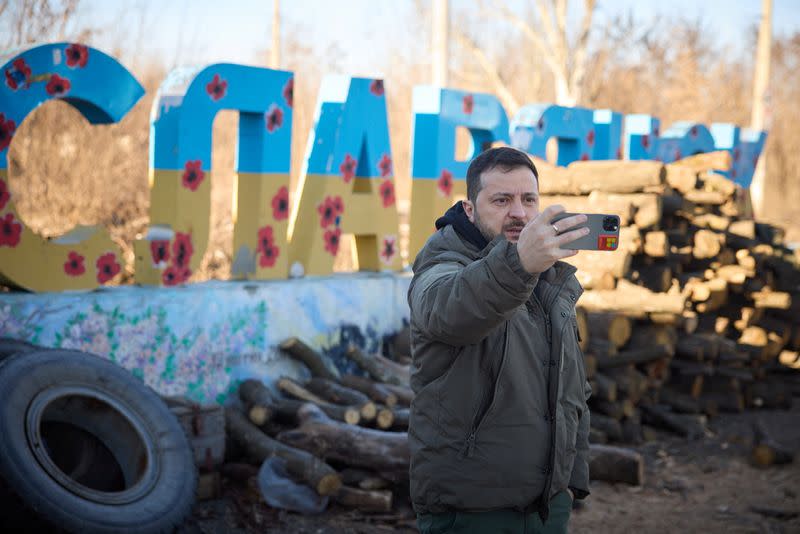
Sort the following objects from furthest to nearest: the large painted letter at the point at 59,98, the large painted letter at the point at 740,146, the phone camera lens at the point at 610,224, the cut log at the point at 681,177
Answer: the large painted letter at the point at 740,146
the cut log at the point at 681,177
the large painted letter at the point at 59,98
the phone camera lens at the point at 610,224

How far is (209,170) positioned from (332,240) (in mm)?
1589

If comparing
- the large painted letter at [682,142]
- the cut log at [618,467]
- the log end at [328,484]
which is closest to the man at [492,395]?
the log end at [328,484]

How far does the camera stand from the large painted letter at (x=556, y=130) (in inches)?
426

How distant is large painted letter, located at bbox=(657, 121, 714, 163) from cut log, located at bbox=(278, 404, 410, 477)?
931cm

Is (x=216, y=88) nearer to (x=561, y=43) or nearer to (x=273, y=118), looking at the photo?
(x=273, y=118)

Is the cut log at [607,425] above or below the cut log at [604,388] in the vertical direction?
below

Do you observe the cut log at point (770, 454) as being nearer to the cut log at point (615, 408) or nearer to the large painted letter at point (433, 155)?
the cut log at point (615, 408)

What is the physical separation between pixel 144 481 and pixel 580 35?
21328mm

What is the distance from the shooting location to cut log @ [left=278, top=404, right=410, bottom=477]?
5.78 metres

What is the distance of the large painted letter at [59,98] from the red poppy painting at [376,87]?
8.34 ft

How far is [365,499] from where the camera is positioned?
5.81 metres

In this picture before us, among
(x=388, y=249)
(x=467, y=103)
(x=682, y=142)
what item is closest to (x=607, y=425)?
(x=388, y=249)

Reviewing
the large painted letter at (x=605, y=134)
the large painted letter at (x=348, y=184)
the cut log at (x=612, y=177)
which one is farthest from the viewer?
the large painted letter at (x=605, y=134)

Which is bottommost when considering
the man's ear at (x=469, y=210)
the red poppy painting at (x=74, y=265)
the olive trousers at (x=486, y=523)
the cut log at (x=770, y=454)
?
the cut log at (x=770, y=454)
